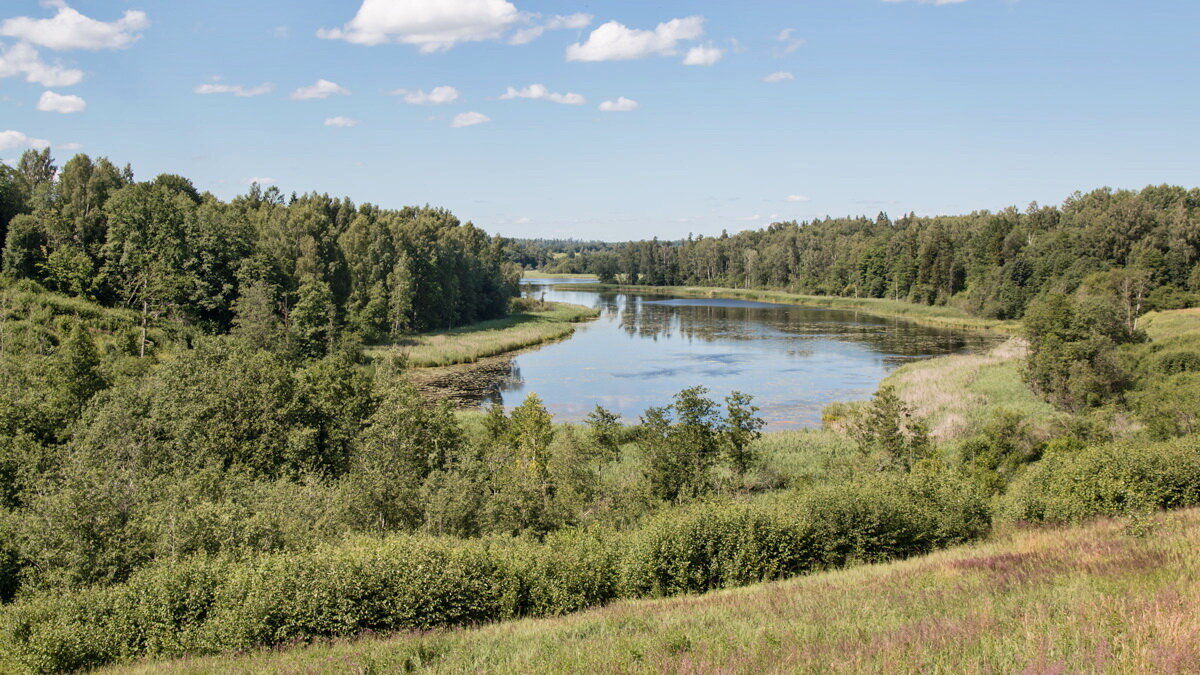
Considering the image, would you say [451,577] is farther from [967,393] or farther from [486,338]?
[486,338]

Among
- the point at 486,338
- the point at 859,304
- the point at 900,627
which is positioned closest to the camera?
the point at 900,627

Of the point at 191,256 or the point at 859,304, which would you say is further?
the point at 859,304

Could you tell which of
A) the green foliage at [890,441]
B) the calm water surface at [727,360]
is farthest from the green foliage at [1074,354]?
the green foliage at [890,441]

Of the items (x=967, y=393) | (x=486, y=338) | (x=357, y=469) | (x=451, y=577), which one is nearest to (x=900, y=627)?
(x=451, y=577)

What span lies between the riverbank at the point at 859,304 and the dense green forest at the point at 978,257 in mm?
3909

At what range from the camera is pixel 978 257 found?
355 ft

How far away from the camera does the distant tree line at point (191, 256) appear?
164 feet

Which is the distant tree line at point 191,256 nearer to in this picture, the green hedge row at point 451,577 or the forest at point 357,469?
the forest at point 357,469

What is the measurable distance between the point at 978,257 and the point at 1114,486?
102m

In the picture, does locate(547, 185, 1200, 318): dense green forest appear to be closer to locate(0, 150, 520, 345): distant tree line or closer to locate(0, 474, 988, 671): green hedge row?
locate(0, 474, 988, 671): green hedge row

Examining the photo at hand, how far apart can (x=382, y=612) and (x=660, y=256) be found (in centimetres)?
16708

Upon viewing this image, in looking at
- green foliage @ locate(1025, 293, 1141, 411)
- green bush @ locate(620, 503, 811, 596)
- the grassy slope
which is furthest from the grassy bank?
the grassy slope

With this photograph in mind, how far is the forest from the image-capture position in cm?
1495

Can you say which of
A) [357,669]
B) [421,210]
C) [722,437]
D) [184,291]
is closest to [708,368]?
[722,437]
